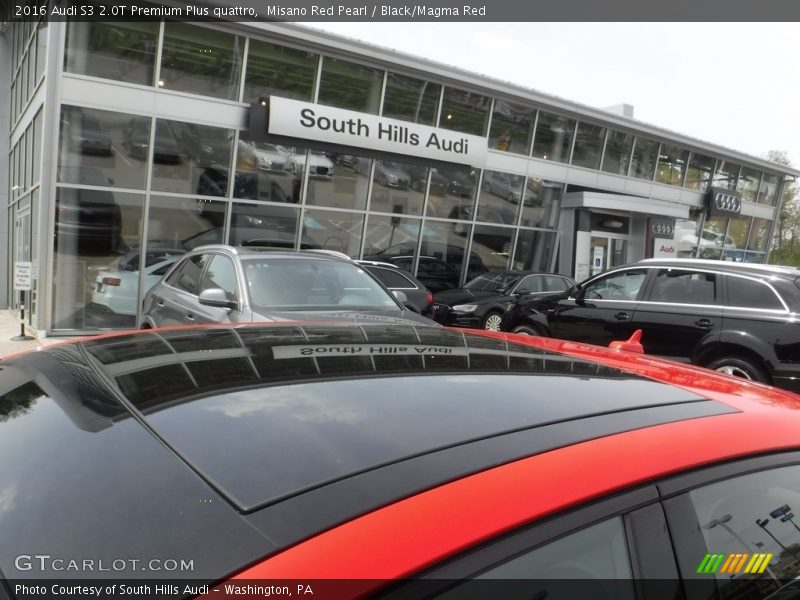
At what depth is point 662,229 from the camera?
2078 centimetres

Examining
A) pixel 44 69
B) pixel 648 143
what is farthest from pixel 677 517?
pixel 648 143

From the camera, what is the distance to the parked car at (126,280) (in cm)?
1147

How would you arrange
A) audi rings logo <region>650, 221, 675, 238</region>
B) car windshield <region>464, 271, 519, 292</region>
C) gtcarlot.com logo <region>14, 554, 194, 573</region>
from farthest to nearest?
audi rings logo <region>650, 221, 675, 238</region> < car windshield <region>464, 271, 519, 292</region> < gtcarlot.com logo <region>14, 554, 194, 573</region>

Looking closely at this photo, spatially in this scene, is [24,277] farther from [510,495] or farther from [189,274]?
[510,495]

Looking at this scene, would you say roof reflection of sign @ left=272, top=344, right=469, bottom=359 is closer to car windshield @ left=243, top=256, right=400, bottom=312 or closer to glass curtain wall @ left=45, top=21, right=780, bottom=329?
car windshield @ left=243, top=256, right=400, bottom=312

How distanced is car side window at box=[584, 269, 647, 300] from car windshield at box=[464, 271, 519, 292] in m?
5.03

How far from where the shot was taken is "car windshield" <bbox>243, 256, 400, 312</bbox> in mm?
5297

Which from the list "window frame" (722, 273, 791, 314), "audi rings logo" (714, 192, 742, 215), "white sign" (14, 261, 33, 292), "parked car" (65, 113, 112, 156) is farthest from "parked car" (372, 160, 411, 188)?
"audi rings logo" (714, 192, 742, 215)

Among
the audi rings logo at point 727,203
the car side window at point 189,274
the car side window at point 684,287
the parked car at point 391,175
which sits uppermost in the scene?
the audi rings logo at point 727,203

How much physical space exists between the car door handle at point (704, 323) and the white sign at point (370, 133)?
363 inches

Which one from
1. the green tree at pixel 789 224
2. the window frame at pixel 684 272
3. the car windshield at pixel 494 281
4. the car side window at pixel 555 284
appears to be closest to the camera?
the window frame at pixel 684 272

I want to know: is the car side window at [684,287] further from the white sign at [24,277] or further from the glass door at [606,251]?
the glass door at [606,251]

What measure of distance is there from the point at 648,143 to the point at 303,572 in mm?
23412

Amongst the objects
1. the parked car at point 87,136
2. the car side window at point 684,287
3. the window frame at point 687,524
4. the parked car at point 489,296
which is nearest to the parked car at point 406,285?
the parked car at point 489,296
